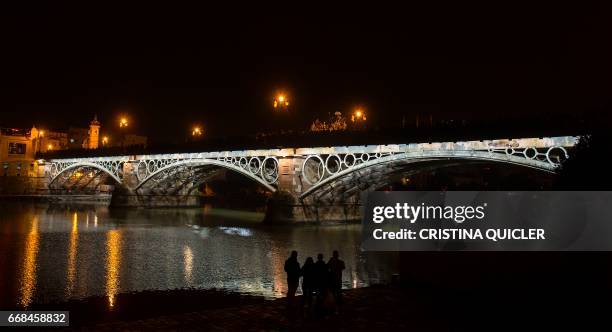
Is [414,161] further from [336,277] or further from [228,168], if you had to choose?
[336,277]

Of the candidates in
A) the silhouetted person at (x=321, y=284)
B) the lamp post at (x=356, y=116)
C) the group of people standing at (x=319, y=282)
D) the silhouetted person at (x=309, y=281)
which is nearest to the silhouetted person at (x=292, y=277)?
the group of people standing at (x=319, y=282)

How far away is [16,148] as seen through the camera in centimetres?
10006

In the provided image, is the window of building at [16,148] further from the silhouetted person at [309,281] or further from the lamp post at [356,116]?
the silhouetted person at [309,281]

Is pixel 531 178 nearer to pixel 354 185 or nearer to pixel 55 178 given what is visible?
pixel 354 185

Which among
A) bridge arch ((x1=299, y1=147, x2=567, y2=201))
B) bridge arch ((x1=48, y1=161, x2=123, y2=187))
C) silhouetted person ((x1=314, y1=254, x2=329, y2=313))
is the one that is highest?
bridge arch ((x1=48, y1=161, x2=123, y2=187))

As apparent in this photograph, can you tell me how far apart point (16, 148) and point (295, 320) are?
106 meters

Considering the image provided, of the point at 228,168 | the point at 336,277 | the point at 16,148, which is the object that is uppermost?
the point at 16,148

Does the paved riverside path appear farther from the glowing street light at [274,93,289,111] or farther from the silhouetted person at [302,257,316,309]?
the glowing street light at [274,93,289,111]

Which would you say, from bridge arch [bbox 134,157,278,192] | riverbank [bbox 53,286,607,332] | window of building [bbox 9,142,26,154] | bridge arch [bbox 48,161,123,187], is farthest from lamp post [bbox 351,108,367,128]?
window of building [bbox 9,142,26,154]

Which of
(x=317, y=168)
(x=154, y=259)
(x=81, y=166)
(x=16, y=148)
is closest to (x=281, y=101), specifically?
(x=317, y=168)

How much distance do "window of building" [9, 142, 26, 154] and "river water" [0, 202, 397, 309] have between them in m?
69.3

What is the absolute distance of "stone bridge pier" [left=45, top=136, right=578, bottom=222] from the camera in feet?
101

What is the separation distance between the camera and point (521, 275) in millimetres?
13547

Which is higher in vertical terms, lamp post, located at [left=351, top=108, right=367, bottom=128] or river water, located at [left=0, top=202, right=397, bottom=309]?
lamp post, located at [left=351, top=108, right=367, bottom=128]
